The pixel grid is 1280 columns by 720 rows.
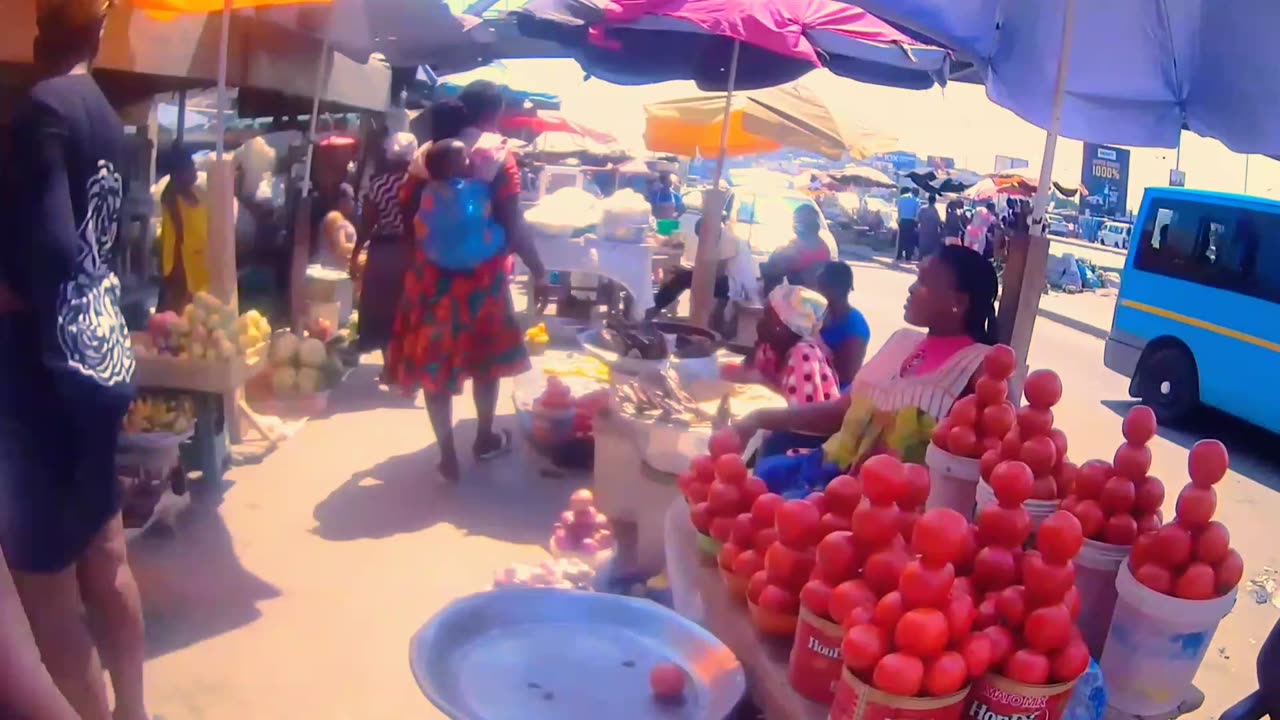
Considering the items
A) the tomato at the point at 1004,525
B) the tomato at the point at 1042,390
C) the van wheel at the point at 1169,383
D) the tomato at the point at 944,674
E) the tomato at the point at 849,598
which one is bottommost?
the van wheel at the point at 1169,383

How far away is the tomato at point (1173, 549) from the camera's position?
66.0 inches

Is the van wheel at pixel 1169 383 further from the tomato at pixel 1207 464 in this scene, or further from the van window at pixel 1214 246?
the tomato at pixel 1207 464

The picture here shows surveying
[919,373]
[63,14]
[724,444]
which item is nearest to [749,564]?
[724,444]

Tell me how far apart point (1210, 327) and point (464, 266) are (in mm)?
7391

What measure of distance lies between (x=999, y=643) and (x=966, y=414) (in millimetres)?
709

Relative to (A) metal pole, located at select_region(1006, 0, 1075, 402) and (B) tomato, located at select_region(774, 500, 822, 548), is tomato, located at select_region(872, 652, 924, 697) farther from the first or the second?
(A) metal pole, located at select_region(1006, 0, 1075, 402)

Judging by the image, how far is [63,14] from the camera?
94.0 inches

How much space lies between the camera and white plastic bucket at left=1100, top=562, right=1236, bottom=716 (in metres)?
1.66

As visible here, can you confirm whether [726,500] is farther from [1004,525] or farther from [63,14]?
[63,14]

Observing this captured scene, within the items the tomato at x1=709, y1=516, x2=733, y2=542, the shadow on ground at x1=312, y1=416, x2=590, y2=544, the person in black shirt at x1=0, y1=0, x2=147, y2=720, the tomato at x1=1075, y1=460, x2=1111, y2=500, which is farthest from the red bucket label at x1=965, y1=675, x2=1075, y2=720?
the shadow on ground at x1=312, y1=416, x2=590, y2=544

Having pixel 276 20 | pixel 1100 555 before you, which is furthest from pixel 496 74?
pixel 1100 555

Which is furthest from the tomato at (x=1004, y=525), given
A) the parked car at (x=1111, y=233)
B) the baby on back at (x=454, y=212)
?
the parked car at (x=1111, y=233)

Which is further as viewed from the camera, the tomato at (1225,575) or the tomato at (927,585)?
the tomato at (1225,575)

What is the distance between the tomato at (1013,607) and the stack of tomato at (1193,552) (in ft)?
1.13
